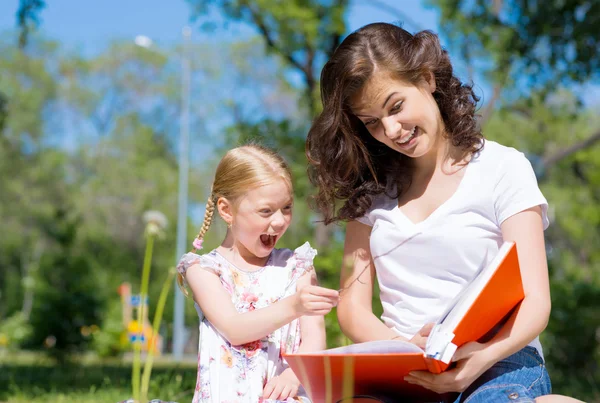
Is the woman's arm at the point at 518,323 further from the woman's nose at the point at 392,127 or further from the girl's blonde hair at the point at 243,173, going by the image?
the girl's blonde hair at the point at 243,173

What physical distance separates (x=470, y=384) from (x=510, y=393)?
0.15 meters

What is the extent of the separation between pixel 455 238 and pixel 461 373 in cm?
51

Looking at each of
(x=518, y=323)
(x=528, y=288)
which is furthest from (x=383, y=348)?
(x=528, y=288)

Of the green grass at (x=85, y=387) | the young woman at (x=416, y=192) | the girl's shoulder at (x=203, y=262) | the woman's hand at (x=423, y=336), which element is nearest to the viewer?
the woman's hand at (x=423, y=336)

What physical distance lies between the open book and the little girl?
0.34m

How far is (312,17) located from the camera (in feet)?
38.0

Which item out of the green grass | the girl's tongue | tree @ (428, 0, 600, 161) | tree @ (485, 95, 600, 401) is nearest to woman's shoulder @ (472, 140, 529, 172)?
the girl's tongue

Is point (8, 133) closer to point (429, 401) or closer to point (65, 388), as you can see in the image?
point (65, 388)

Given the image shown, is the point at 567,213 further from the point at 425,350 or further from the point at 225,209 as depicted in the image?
the point at 425,350

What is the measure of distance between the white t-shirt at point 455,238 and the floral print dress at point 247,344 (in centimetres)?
37

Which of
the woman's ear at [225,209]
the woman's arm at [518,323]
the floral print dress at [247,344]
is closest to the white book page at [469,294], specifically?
the woman's arm at [518,323]

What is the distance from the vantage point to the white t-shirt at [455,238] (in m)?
2.38

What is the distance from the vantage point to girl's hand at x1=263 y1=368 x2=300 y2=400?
99.4 inches

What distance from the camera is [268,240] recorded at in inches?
107
